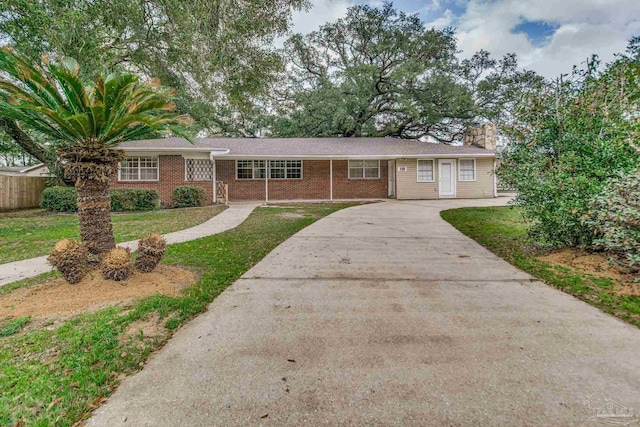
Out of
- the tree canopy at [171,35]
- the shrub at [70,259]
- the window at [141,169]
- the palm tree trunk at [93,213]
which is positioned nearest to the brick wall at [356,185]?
the tree canopy at [171,35]

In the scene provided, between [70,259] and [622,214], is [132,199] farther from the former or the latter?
[622,214]

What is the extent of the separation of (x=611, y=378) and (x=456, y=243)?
4.43 metres

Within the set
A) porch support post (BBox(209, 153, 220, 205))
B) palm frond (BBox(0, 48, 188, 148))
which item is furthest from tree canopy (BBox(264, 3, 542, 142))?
palm frond (BBox(0, 48, 188, 148))

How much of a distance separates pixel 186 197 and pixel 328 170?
7.41 m

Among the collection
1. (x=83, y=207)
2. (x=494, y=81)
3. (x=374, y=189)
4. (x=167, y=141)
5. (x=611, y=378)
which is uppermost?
(x=494, y=81)

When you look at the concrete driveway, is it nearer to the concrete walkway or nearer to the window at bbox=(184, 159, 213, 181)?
the concrete walkway

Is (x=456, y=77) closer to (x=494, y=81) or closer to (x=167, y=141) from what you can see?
(x=494, y=81)

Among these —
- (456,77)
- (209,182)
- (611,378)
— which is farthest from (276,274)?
(456,77)

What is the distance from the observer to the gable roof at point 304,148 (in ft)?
50.1

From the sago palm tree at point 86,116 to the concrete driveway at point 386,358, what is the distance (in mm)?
1912

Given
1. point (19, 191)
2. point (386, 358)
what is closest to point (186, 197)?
A: point (19, 191)

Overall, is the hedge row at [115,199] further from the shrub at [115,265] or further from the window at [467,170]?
the window at [467,170]

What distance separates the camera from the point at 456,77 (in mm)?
23625

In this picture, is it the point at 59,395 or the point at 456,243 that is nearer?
the point at 59,395
